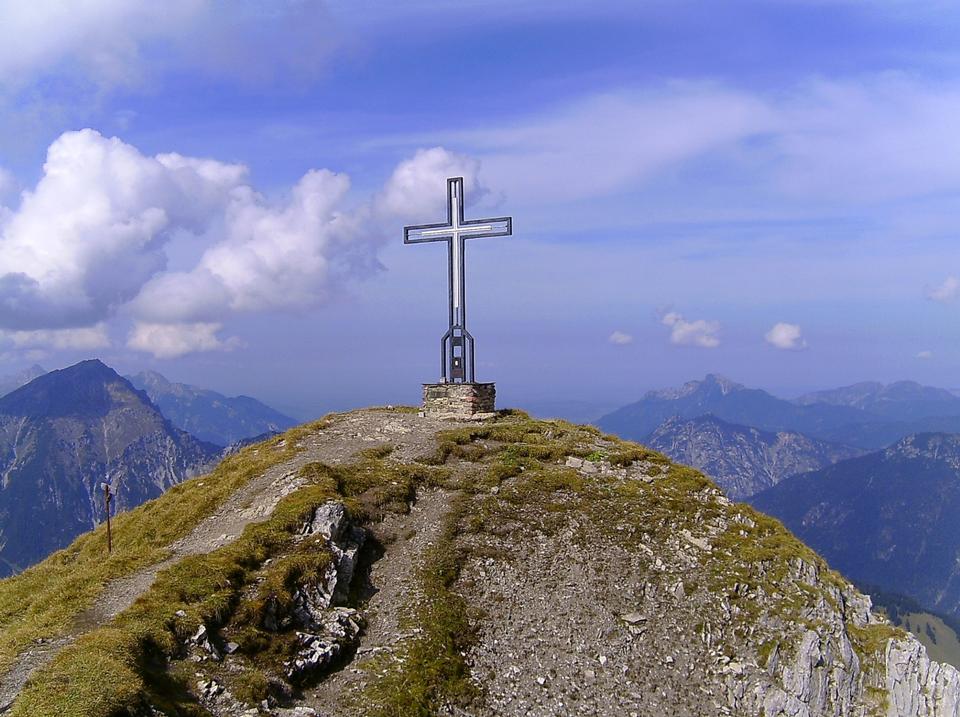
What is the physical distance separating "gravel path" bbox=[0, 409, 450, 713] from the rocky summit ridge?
117 mm

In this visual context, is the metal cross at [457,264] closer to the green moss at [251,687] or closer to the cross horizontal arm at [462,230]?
the cross horizontal arm at [462,230]

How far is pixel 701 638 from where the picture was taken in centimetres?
2609

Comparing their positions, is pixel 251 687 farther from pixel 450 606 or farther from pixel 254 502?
pixel 254 502

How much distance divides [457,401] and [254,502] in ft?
53.9

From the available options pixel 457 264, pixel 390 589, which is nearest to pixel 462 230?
pixel 457 264

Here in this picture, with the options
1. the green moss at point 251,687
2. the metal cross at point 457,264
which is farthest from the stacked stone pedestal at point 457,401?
the green moss at point 251,687

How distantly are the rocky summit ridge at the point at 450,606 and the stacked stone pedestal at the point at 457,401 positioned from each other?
26.3 ft

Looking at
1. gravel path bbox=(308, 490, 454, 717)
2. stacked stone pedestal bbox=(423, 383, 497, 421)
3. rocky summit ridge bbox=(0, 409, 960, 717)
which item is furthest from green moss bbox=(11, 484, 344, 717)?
stacked stone pedestal bbox=(423, 383, 497, 421)

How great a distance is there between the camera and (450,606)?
25.4 meters

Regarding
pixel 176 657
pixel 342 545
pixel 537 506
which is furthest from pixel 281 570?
pixel 537 506

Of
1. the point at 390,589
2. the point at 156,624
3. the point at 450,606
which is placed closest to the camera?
the point at 156,624

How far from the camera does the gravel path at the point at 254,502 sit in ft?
62.0

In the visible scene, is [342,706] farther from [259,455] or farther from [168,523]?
[259,455]

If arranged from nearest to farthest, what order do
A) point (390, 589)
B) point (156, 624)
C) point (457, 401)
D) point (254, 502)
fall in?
point (156, 624), point (390, 589), point (254, 502), point (457, 401)
